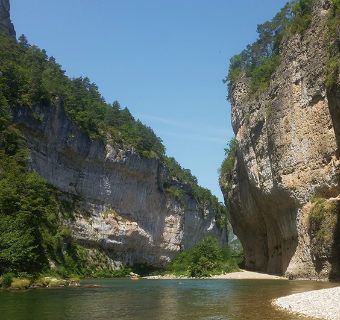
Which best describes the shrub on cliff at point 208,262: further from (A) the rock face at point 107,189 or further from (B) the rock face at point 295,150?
(A) the rock face at point 107,189

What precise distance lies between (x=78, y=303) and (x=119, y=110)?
234ft

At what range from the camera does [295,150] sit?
130 ft

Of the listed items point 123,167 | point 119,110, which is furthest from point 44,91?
point 119,110

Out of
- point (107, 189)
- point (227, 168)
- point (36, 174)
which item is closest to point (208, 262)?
point (227, 168)

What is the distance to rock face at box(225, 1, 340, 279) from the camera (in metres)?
35.2

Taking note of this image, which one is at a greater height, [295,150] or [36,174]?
[295,150]

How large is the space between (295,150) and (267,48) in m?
18.7

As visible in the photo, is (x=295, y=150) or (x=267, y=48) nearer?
(x=295, y=150)

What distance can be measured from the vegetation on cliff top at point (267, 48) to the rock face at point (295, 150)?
1262 millimetres

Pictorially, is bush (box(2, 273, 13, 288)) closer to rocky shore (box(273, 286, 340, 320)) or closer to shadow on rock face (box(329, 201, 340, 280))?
rocky shore (box(273, 286, 340, 320))

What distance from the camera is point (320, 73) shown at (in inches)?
1479

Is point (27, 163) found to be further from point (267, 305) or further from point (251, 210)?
point (267, 305)

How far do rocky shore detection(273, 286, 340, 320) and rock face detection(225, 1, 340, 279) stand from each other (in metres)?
15.0

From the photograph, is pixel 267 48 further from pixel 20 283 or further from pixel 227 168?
pixel 20 283
